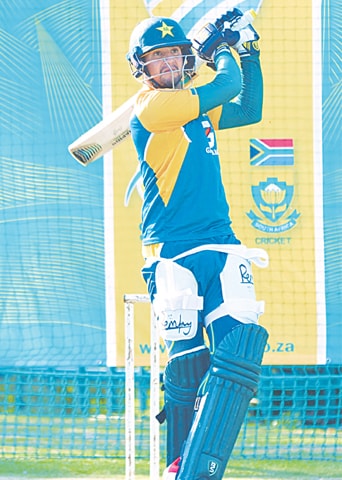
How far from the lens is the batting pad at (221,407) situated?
3.76 metres

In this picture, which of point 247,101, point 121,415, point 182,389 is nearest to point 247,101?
point 247,101

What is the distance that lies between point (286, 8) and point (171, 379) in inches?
101

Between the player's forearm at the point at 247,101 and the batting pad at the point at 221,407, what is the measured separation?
2.94ft

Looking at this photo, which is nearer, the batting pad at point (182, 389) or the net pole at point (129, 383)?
the batting pad at point (182, 389)

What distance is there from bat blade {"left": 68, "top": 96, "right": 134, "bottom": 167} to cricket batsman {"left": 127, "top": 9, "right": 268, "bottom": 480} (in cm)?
36

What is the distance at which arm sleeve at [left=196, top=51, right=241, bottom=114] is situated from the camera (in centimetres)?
391

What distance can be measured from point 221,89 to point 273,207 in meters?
1.87

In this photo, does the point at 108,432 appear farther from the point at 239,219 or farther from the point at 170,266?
the point at 170,266

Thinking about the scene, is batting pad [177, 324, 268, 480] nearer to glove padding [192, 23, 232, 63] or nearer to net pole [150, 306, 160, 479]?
net pole [150, 306, 160, 479]

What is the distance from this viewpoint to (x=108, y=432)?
20.5 ft

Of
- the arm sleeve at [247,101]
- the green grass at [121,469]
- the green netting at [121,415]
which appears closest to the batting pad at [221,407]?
the arm sleeve at [247,101]

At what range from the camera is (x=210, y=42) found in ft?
13.3

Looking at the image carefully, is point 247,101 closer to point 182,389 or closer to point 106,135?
point 106,135

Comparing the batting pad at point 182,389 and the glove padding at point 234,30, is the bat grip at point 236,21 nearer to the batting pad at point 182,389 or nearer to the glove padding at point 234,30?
the glove padding at point 234,30
